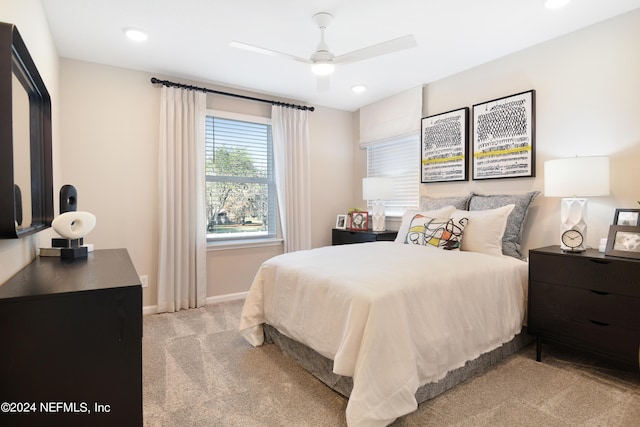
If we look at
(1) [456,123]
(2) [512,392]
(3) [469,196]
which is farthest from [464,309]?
(1) [456,123]

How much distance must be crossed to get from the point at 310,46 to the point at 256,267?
2501 millimetres

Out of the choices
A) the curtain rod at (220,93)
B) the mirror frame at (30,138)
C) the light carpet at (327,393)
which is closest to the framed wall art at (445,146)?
the curtain rod at (220,93)

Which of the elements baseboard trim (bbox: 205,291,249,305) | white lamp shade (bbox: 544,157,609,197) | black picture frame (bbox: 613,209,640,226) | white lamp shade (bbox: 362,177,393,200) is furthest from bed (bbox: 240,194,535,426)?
baseboard trim (bbox: 205,291,249,305)

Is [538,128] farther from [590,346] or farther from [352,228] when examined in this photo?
[352,228]

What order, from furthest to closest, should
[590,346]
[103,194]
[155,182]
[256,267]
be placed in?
[256,267]
[155,182]
[103,194]
[590,346]

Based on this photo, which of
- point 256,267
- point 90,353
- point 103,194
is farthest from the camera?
point 256,267

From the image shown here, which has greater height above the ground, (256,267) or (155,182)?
(155,182)

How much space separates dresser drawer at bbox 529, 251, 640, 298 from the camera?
1.97 meters

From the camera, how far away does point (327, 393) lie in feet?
Answer: 6.46

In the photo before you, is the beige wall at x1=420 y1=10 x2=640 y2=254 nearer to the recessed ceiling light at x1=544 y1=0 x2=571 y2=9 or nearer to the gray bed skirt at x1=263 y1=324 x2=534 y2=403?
the recessed ceiling light at x1=544 y1=0 x2=571 y2=9

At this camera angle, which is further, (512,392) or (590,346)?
(590,346)

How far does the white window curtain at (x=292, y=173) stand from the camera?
A: 4164 millimetres

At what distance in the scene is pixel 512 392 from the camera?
1.96m

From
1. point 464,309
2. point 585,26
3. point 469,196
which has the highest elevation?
point 585,26
